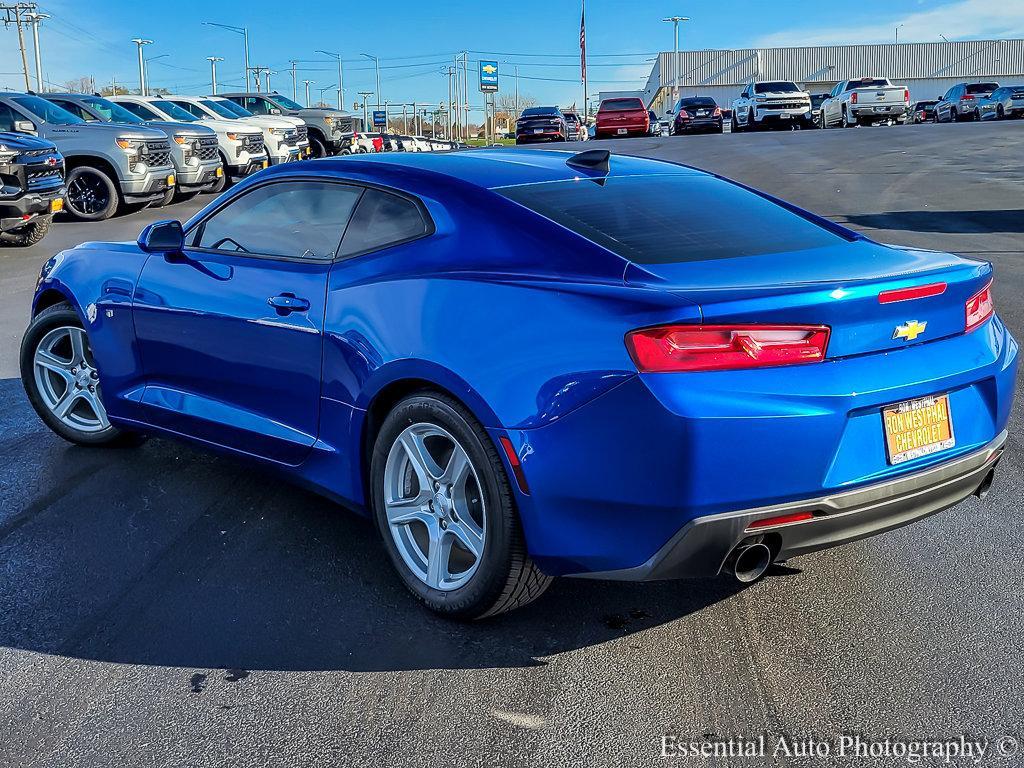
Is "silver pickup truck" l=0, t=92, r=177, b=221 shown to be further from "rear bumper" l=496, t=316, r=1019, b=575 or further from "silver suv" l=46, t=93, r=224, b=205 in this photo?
"rear bumper" l=496, t=316, r=1019, b=575

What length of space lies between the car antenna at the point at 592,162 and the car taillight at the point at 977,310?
4.87ft

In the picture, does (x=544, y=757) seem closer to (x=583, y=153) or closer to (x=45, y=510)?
(x=583, y=153)

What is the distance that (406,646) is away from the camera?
11.9ft

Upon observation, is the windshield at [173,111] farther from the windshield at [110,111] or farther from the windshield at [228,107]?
the windshield at [110,111]

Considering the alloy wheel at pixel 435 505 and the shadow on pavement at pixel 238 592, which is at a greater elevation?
the alloy wheel at pixel 435 505

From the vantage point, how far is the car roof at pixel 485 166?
4176 mm

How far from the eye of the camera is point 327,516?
190 inches

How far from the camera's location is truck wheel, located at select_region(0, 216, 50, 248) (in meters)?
15.2

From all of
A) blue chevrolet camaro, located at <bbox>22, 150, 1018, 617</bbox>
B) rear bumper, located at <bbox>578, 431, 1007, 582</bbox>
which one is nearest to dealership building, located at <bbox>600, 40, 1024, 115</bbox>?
blue chevrolet camaro, located at <bbox>22, 150, 1018, 617</bbox>

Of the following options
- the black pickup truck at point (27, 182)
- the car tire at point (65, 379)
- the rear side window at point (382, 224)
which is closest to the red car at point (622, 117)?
the black pickup truck at point (27, 182)

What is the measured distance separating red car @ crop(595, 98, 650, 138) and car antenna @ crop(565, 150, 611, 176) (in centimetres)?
4259

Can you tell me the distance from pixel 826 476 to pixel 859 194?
653 inches

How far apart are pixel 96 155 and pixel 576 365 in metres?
16.9

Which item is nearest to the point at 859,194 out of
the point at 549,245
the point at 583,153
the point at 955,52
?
the point at 583,153
